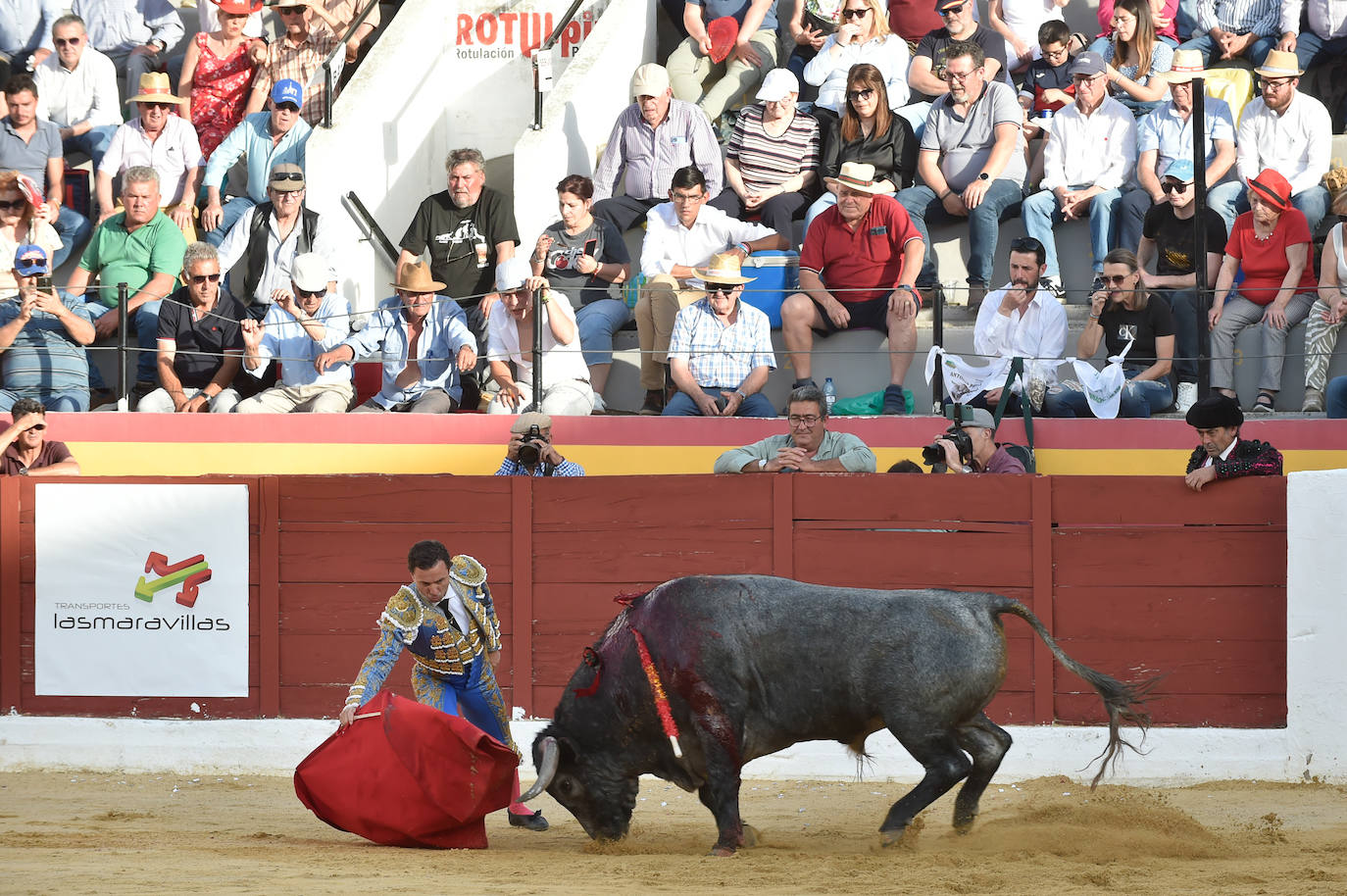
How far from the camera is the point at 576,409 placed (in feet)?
29.7

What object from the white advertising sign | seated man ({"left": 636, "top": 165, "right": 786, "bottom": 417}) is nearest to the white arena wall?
the white advertising sign

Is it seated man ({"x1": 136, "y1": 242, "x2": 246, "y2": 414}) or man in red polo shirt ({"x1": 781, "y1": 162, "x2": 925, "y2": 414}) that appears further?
seated man ({"x1": 136, "y1": 242, "x2": 246, "y2": 414})

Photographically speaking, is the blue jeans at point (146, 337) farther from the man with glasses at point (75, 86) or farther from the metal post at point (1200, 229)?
the metal post at point (1200, 229)

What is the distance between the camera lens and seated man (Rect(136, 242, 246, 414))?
9422mm

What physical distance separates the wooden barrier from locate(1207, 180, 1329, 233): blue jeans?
2.37 meters

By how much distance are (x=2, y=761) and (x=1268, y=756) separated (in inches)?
221

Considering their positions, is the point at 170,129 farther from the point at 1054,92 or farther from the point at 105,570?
the point at 1054,92

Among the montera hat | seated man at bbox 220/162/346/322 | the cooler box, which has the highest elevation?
seated man at bbox 220/162/346/322

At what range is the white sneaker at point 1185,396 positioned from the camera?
865 cm

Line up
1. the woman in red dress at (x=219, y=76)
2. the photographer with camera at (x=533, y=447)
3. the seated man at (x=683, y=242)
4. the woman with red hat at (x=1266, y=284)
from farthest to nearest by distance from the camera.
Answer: the woman in red dress at (x=219, y=76) → the seated man at (x=683, y=242) → the woman with red hat at (x=1266, y=284) → the photographer with camera at (x=533, y=447)

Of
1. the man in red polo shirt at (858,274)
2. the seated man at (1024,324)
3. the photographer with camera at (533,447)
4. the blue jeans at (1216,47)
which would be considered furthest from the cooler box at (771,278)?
the blue jeans at (1216,47)

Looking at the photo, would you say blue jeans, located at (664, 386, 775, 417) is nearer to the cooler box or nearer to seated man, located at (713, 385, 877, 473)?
the cooler box

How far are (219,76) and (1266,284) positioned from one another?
22.5ft

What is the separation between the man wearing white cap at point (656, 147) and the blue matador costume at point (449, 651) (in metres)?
4.22
